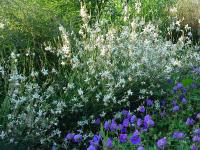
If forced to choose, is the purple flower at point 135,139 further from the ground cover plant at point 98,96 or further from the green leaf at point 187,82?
the green leaf at point 187,82

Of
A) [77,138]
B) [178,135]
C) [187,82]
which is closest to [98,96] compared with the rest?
[77,138]

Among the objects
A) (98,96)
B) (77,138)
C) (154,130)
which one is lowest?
(154,130)

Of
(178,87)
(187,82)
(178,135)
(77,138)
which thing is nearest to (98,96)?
(77,138)

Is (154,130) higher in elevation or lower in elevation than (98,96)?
lower

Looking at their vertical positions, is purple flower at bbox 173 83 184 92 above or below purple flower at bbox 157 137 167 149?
above

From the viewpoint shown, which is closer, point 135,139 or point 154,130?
point 135,139

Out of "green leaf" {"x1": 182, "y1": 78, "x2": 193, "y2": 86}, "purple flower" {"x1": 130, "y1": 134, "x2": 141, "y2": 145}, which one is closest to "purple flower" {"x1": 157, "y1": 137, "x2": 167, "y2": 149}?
"purple flower" {"x1": 130, "y1": 134, "x2": 141, "y2": 145}

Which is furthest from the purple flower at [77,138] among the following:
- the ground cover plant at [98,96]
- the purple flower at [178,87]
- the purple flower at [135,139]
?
the purple flower at [178,87]

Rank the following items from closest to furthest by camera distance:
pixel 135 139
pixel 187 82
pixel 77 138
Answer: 1. pixel 135 139
2. pixel 77 138
3. pixel 187 82

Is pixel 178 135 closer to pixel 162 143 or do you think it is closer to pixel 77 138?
pixel 162 143

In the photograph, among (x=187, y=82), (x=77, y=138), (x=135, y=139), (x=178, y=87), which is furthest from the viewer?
(x=187, y=82)

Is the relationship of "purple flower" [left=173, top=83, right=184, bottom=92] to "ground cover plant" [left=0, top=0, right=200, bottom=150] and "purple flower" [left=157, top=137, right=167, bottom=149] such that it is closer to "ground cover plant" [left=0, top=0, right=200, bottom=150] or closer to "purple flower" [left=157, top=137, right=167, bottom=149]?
"ground cover plant" [left=0, top=0, right=200, bottom=150]

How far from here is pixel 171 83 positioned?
3.98 metres

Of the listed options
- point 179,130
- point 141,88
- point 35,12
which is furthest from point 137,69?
point 35,12
